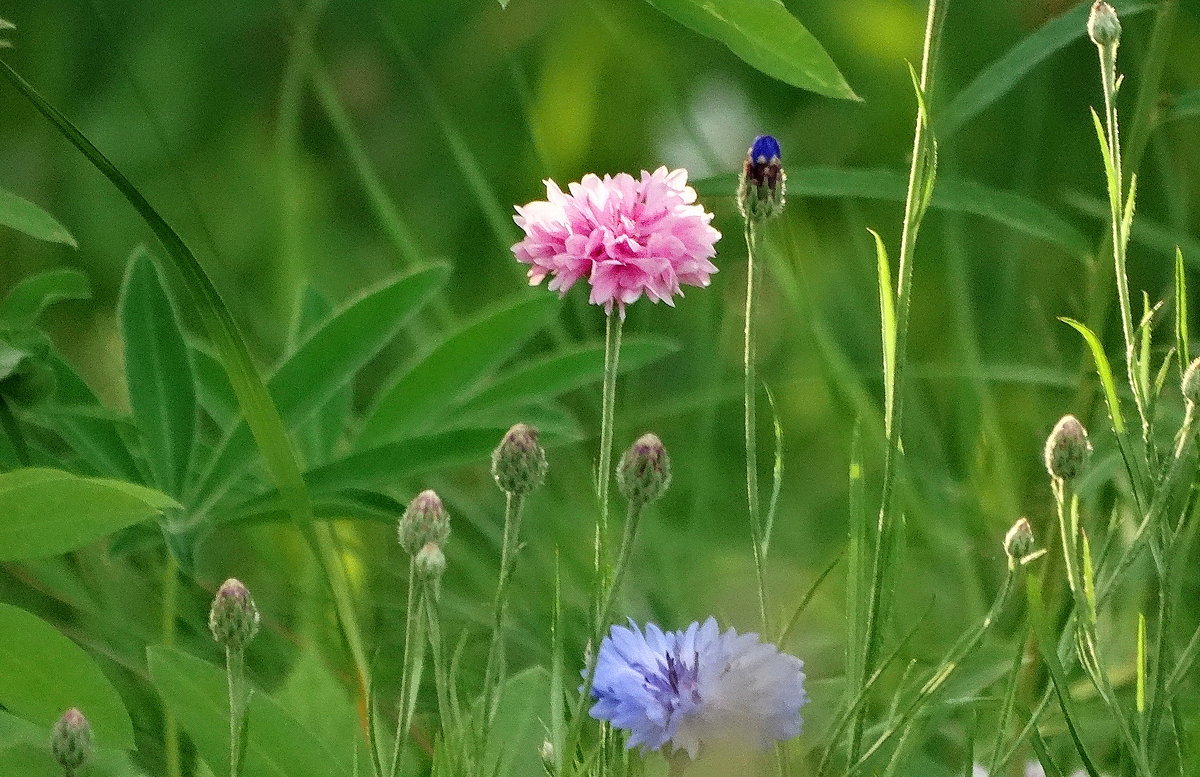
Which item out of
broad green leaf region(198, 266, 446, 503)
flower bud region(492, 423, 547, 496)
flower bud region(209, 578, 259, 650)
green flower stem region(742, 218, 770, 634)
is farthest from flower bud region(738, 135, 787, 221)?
broad green leaf region(198, 266, 446, 503)

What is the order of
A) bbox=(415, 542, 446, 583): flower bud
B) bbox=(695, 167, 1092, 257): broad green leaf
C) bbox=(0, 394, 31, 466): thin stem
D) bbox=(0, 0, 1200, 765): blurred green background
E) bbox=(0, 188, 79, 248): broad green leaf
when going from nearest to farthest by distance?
bbox=(415, 542, 446, 583): flower bud
bbox=(0, 188, 79, 248): broad green leaf
bbox=(0, 394, 31, 466): thin stem
bbox=(695, 167, 1092, 257): broad green leaf
bbox=(0, 0, 1200, 765): blurred green background

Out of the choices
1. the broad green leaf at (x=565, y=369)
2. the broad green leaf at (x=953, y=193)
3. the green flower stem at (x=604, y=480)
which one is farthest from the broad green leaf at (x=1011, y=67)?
the green flower stem at (x=604, y=480)

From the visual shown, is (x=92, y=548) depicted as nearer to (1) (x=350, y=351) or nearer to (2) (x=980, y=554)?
(1) (x=350, y=351)

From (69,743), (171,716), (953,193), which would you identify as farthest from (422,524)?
(953,193)

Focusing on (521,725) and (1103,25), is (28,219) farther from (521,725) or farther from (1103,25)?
(1103,25)

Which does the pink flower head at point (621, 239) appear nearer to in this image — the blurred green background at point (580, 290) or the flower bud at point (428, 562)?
the flower bud at point (428, 562)

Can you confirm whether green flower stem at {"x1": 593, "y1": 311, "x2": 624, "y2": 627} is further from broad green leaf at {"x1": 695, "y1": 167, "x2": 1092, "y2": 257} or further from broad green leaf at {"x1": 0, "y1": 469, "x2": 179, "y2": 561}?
broad green leaf at {"x1": 695, "y1": 167, "x2": 1092, "y2": 257}
